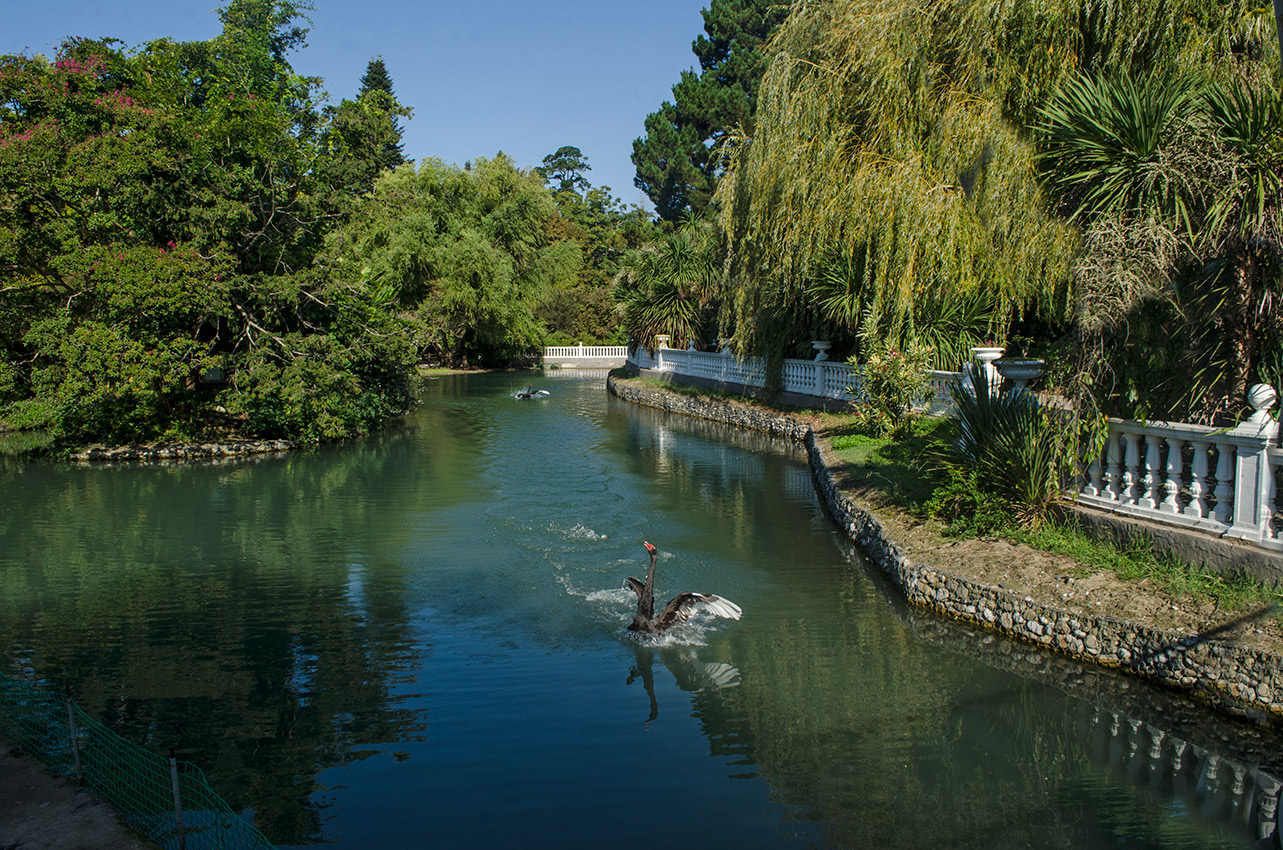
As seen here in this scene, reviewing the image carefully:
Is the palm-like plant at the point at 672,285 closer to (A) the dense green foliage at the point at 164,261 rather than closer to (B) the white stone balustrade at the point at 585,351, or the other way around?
(A) the dense green foliage at the point at 164,261

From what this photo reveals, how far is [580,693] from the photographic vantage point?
25.6 feet

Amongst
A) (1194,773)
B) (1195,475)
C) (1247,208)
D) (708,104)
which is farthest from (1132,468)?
(708,104)

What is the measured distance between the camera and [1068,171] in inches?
354

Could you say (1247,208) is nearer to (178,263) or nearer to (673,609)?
(673,609)

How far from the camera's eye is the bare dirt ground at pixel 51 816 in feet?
15.6

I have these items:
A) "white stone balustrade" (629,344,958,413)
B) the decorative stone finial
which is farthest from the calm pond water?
"white stone balustrade" (629,344,958,413)

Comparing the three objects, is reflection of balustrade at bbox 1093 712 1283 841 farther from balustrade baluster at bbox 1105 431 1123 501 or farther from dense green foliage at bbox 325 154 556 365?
dense green foliage at bbox 325 154 556 365

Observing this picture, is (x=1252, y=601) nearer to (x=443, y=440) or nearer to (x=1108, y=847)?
(x=1108, y=847)

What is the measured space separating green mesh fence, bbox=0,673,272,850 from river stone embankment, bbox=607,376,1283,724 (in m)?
6.66

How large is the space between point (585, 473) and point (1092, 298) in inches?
448

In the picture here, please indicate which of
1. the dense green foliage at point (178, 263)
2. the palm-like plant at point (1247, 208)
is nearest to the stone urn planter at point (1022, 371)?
the palm-like plant at point (1247, 208)

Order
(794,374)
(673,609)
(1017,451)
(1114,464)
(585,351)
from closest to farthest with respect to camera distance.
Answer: (673,609), (1114,464), (1017,451), (794,374), (585,351)

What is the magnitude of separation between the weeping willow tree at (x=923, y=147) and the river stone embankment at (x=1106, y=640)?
5678 mm

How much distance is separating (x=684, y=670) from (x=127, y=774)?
4.63m
